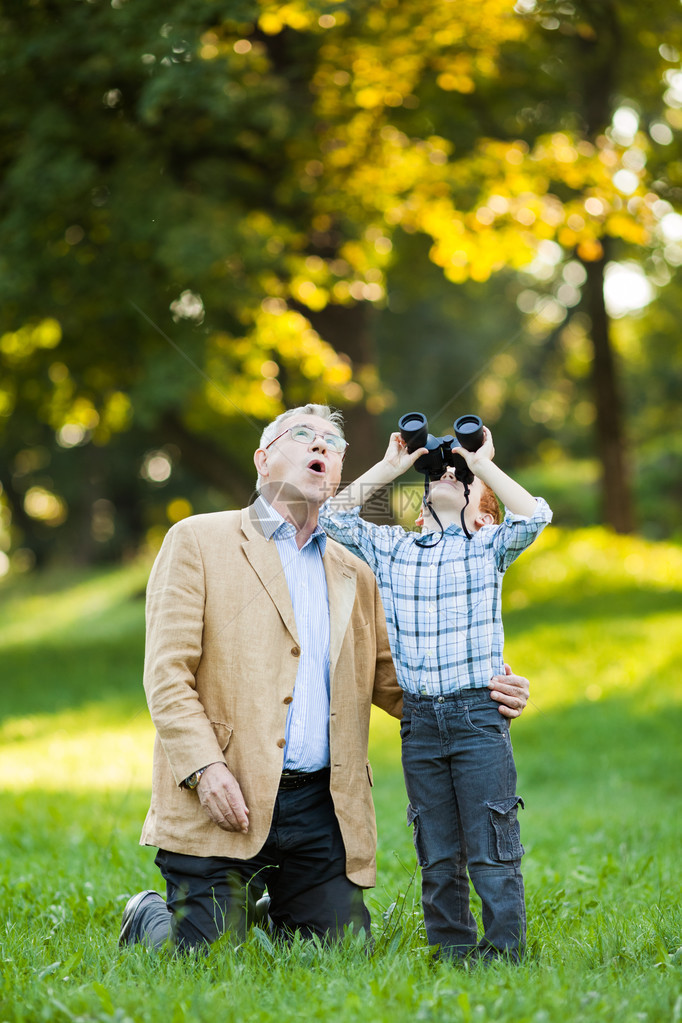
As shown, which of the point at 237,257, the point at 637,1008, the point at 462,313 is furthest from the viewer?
the point at 462,313

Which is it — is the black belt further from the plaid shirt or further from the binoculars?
the binoculars

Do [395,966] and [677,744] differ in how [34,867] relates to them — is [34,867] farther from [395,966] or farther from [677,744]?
[677,744]

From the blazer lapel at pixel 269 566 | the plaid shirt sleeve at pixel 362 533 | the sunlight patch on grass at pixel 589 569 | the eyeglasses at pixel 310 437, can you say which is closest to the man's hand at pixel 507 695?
the plaid shirt sleeve at pixel 362 533

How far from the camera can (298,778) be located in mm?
3428

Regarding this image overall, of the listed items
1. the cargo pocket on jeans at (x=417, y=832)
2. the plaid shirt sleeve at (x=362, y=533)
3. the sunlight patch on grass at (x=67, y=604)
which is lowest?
the sunlight patch on grass at (x=67, y=604)

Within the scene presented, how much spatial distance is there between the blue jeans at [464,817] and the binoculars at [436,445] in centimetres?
69

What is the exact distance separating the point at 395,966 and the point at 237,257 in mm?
7959

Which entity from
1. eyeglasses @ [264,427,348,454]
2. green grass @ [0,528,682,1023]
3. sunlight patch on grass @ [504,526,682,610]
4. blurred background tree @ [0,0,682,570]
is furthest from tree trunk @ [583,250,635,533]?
eyeglasses @ [264,427,348,454]

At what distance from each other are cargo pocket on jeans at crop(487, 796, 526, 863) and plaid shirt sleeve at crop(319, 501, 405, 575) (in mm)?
822

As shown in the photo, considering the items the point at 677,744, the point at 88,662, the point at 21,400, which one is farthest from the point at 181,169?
the point at 677,744

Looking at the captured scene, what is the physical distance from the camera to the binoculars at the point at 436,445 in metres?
3.11

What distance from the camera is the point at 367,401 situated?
1140cm

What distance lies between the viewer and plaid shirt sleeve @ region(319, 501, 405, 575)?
3365 mm

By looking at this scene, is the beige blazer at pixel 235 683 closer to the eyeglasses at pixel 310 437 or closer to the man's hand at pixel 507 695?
the eyeglasses at pixel 310 437
